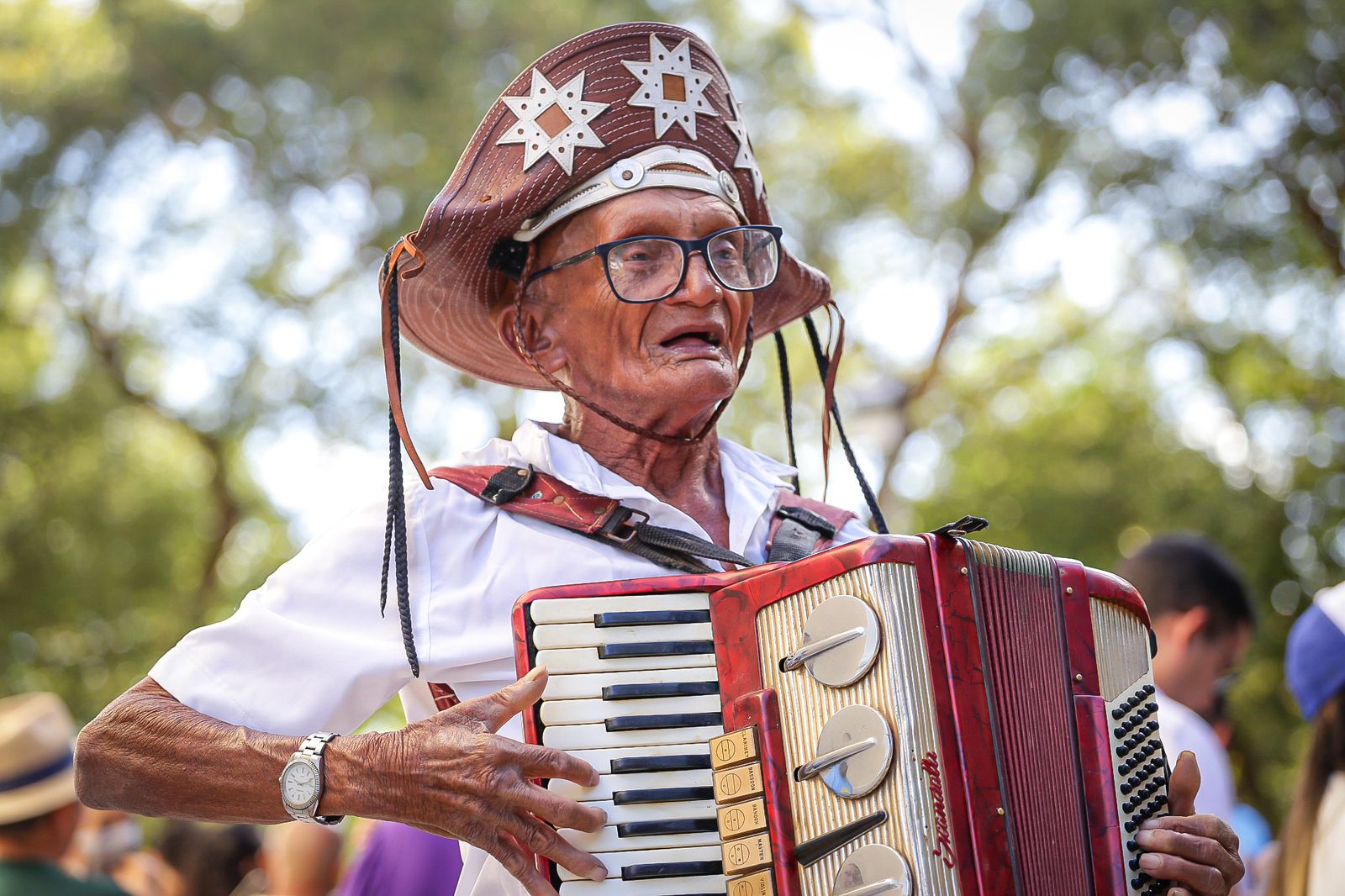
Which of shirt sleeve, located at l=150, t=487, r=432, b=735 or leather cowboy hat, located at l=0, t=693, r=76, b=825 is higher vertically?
leather cowboy hat, located at l=0, t=693, r=76, b=825

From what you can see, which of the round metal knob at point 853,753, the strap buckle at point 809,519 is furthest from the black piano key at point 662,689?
the strap buckle at point 809,519

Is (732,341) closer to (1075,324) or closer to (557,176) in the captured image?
(557,176)

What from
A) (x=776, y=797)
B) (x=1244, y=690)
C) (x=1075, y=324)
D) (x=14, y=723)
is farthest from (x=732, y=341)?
(x=1075, y=324)

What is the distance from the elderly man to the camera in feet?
7.09

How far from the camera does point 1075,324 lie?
16.2 meters

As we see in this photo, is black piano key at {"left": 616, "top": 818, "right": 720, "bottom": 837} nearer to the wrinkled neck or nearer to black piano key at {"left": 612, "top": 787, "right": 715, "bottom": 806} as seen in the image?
black piano key at {"left": 612, "top": 787, "right": 715, "bottom": 806}

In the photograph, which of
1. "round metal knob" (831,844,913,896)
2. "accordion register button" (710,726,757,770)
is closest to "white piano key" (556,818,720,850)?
"accordion register button" (710,726,757,770)

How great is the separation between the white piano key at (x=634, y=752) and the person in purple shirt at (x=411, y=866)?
172 centimetres

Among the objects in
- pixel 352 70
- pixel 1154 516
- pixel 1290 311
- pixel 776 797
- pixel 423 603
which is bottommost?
pixel 776 797

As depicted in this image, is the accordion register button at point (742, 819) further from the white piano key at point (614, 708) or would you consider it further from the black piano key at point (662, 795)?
the white piano key at point (614, 708)

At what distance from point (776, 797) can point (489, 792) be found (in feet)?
1.43

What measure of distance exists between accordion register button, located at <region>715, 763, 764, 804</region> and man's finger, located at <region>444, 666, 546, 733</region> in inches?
12.3

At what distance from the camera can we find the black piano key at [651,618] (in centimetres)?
219

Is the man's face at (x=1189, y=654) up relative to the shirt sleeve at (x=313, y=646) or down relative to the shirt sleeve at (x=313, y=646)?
up
